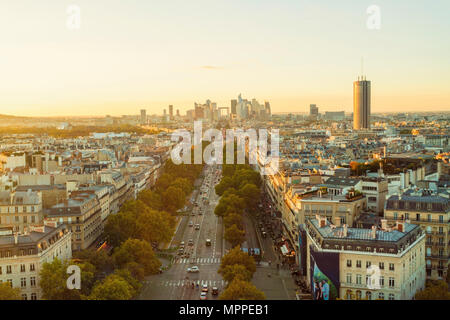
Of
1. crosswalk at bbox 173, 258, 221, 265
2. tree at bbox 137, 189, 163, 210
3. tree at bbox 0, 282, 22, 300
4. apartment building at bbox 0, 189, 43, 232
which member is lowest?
crosswalk at bbox 173, 258, 221, 265

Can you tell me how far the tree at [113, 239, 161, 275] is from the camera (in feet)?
95.8

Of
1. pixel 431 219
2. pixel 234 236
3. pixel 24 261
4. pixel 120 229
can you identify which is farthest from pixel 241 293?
pixel 120 229

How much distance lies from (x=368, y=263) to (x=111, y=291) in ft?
39.2

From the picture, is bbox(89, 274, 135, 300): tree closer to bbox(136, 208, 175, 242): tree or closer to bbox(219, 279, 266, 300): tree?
bbox(219, 279, 266, 300): tree

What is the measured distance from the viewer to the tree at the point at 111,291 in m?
23.1

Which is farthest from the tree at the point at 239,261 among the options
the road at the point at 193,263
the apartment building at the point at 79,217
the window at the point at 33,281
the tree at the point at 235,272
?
the apartment building at the point at 79,217

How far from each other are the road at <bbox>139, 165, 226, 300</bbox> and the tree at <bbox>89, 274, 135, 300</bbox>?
4.15 metres

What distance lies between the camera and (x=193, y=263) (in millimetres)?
33969

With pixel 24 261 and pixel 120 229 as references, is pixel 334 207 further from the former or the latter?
pixel 24 261

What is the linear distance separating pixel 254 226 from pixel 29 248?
2273 cm

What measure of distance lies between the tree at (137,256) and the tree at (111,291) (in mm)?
5099

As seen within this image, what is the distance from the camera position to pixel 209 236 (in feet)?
136

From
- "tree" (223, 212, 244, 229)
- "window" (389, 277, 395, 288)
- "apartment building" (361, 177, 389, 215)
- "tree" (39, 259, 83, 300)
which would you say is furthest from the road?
"apartment building" (361, 177, 389, 215)
